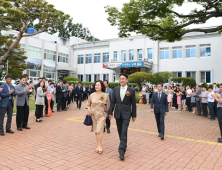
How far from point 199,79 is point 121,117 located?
25.5 metres

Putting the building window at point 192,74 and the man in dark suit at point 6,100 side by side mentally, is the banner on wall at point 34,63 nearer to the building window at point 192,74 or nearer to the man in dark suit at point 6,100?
the building window at point 192,74

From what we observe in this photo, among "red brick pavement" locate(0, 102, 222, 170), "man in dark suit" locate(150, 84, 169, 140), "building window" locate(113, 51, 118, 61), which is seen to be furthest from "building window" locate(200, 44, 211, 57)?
"man in dark suit" locate(150, 84, 169, 140)

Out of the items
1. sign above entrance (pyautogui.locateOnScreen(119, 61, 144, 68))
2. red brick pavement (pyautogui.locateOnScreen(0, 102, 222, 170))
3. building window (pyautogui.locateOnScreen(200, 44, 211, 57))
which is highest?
building window (pyautogui.locateOnScreen(200, 44, 211, 57))

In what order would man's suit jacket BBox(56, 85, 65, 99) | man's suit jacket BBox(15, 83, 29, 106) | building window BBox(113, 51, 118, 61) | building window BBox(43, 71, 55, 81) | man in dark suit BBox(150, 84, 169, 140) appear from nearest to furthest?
man in dark suit BBox(150, 84, 169, 140) → man's suit jacket BBox(15, 83, 29, 106) → man's suit jacket BBox(56, 85, 65, 99) → building window BBox(113, 51, 118, 61) → building window BBox(43, 71, 55, 81)

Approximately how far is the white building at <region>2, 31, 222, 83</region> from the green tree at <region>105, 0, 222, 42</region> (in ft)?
51.0

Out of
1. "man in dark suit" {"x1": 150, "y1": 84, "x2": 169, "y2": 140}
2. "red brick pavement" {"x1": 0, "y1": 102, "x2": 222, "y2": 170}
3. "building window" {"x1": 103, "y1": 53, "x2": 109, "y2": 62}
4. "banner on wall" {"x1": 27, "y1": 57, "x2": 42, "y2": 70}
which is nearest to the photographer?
"red brick pavement" {"x1": 0, "y1": 102, "x2": 222, "y2": 170}

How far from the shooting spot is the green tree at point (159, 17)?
435 inches

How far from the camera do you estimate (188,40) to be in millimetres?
28188

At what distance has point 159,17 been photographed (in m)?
12.0

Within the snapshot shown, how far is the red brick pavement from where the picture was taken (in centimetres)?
411

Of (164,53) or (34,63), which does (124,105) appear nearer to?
(164,53)

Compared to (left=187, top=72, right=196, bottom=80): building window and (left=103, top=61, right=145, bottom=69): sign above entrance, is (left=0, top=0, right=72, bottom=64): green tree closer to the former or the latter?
(left=103, top=61, right=145, bottom=69): sign above entrance

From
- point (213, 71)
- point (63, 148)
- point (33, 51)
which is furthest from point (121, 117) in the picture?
point (33, 51)

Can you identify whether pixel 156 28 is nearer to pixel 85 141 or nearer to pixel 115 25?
pixel 115 25
